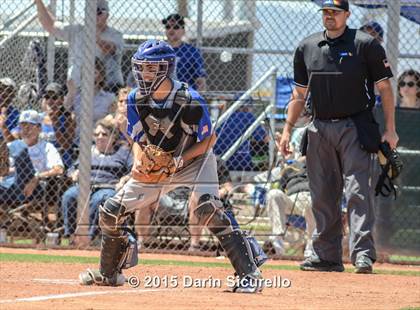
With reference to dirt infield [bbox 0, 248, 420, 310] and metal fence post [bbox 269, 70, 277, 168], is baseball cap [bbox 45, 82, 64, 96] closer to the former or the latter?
metal fence post [bbox 269, 70, 277, 168]

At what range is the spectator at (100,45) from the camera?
12.0 meters

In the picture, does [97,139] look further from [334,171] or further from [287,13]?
[334,171]

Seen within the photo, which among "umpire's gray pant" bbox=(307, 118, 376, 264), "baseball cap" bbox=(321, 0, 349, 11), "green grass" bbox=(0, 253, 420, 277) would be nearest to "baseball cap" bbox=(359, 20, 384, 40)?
"baseball cap" bbox=(321, 0, 349, 11)

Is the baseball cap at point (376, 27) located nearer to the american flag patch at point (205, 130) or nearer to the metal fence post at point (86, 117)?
the metal fence post at point (86, 117)

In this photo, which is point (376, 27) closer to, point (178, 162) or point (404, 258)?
point (404, 258)

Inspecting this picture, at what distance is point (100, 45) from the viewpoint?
12039 millimetres

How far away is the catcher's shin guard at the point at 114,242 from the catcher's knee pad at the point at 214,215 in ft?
1.90

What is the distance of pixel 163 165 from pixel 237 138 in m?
4.98

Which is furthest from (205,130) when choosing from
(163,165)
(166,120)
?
(163,165)

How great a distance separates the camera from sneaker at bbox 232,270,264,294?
7.03 m

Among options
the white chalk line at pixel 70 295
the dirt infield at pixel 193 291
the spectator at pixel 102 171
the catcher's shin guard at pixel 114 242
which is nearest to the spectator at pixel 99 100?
the spectator at pixel 102 171

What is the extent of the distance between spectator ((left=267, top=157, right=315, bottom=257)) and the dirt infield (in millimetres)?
1061

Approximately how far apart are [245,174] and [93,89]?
2.09 meters

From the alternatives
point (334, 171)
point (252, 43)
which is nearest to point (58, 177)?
point (252, 43)
